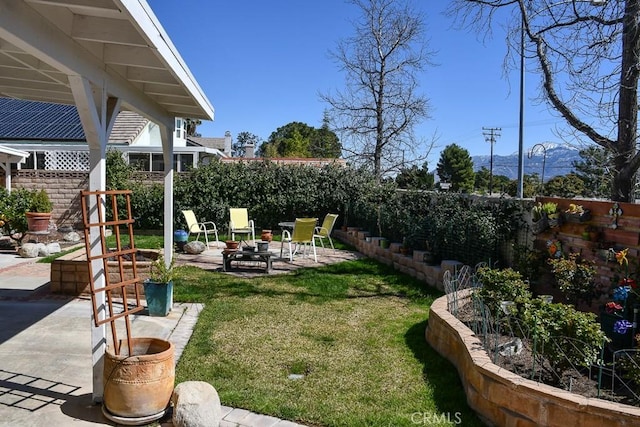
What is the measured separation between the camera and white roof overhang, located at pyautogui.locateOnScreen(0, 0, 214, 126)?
2.43 meters

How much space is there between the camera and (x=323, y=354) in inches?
171

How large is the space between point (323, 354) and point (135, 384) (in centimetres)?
179

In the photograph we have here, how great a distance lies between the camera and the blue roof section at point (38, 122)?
52.9ft

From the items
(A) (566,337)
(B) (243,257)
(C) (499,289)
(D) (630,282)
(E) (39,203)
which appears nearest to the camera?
(A) (566,337)

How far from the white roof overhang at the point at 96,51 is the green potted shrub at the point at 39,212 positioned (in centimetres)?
586

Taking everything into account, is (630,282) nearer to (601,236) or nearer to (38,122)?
(601,236)

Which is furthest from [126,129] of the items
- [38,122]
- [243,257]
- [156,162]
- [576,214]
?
[576,214]

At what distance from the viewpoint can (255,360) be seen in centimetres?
414

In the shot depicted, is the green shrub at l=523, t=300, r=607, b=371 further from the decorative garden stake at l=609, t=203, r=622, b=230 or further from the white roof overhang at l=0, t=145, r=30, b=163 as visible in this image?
the white roof overhang at l=0, t=145, r=30, b=163

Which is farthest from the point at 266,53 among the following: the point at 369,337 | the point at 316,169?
the point at 369,337

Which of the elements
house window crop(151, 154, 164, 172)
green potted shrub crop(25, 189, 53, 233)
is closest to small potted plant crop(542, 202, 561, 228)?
green potted shrub crop(25, 189, 53, 233)

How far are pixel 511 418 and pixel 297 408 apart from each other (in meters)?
→ 1.32

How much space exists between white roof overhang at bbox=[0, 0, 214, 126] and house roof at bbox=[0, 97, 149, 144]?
36.8 feet

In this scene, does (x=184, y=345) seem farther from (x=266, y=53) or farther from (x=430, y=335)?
(x=266, y=53)
